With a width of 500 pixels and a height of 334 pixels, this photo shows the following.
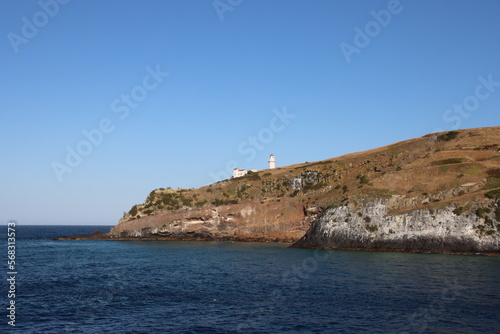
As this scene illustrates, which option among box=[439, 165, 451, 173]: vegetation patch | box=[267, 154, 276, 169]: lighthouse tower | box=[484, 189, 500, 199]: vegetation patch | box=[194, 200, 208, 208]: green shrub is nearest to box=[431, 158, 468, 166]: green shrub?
box=[439, 165, 451, 173]: vegetation patch

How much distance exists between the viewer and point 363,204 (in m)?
84.2

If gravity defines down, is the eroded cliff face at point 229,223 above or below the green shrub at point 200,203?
below

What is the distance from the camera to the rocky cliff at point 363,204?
72938 mm

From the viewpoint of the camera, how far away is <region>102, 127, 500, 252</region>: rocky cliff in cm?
7294

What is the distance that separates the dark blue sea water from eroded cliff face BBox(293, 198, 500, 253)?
712cm

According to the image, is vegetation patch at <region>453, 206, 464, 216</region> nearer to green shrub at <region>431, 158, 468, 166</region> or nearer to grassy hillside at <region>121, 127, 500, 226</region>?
grassy hillside at <region>121, 127, 500, 226</region>

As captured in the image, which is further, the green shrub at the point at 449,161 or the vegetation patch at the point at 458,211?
the green shrub at the point at 449,161

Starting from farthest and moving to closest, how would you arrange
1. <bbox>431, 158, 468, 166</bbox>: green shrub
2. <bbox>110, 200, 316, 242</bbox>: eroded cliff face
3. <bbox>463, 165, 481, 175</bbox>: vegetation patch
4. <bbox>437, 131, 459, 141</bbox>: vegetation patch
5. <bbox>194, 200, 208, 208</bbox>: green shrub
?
<bbox>437, 131, 459, 141</bbox>: vegetation patch < <bbox>194, 200, 208, 208</bbox>: green shrub < <bbox>110, 200, 316, 242</bbox>: eroded cliff face < <bbox>431, 158, 468, 166</bbox>: green shrub < <bbox>463, 165, 481, 175</bbox>: vegetation patch

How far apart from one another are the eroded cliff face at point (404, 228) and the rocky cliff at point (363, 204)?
161 millimetres

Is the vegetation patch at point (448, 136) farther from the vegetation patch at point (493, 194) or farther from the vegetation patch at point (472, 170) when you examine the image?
the vegetation patch at point (493, 194)

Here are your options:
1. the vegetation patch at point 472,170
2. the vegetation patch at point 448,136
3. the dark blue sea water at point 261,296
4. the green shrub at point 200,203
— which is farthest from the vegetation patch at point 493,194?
the green shrub at point 200,203

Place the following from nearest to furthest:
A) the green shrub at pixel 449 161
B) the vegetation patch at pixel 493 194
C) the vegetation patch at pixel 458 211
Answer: the vegetation patch at pixel 458 211
the vegetation patch at pixel 493 194
the green shrub at pixel 449 161

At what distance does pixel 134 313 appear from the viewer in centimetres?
3272

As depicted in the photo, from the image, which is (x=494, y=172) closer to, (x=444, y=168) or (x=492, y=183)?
(x=492, y=183)
